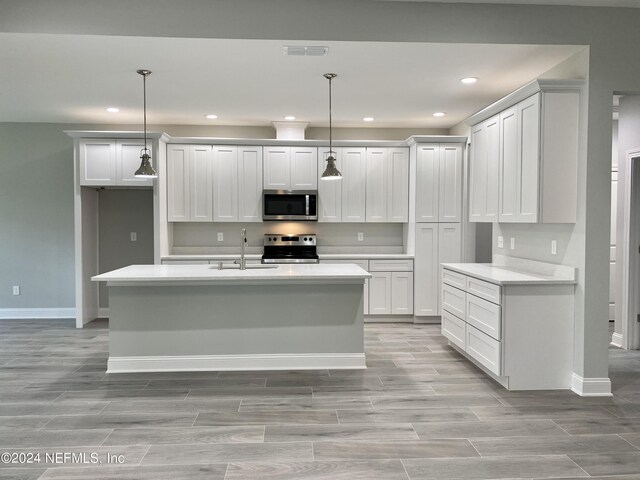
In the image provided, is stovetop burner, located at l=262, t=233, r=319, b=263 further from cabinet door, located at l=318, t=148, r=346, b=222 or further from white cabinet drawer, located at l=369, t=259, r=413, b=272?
white cabinet drawer, located at l=369, t=259, r=413, b=272

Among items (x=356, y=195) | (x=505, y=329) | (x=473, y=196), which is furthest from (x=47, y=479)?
(x=356, y=195)

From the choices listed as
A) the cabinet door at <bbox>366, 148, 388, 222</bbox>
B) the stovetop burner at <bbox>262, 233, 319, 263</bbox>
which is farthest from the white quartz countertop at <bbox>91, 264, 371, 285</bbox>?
the cabinet door at <bbox>366, 148, 388, 222</bbox>

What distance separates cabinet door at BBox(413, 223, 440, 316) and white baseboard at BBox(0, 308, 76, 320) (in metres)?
4.62

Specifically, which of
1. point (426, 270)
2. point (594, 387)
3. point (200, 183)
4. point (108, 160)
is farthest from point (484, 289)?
point (108, 160)

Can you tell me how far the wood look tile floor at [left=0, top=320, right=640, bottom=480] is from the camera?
8.07 feet

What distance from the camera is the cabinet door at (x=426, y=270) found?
6.06 metres

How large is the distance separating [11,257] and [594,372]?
6855 millimetres

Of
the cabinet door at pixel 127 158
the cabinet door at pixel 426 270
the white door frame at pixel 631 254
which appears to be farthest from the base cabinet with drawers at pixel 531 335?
the cabinet door at pixel 127 158

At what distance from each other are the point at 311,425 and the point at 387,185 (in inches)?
157

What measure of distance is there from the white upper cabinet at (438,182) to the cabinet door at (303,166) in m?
1.33

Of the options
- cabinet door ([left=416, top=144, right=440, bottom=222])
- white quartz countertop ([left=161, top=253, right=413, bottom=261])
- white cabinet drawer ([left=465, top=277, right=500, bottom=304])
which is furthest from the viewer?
cabinet door ([left=416, top=144, right=440, bottom=222])

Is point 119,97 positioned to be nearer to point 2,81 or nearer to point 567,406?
point 2,81

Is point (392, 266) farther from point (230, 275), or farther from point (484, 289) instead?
point (230, 275)

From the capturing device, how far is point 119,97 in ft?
16.6
